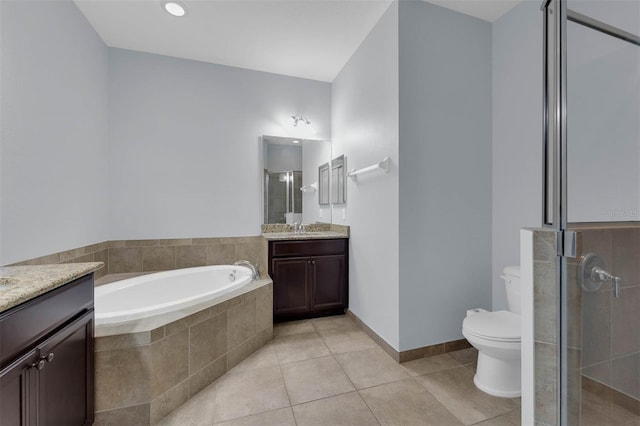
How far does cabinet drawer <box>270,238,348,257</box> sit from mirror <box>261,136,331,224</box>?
519 millimetres

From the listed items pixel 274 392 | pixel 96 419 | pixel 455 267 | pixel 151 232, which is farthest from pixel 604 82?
pixel 151 232

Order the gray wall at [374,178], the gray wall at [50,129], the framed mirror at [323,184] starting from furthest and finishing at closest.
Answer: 1. the framed mirror at [323,184]
2. the gray wall at [374,178]
3. the gray wall at [50,129]

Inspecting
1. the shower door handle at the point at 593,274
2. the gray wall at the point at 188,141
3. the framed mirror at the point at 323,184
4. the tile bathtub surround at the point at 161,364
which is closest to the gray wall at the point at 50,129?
the gray wall at the point at 188,141

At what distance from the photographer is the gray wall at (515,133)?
6.49 ft

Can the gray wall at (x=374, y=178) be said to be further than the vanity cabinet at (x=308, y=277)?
No

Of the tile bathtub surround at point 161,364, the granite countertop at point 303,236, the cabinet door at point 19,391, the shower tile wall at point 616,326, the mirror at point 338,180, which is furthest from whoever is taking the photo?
the mirror at point 338,180

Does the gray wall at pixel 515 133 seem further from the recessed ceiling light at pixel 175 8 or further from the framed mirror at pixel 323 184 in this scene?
the recessed ceiling light at pixel 175 8

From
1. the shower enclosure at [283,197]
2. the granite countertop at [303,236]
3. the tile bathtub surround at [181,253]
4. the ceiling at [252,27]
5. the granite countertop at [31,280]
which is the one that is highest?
the ceiling at [252,27]

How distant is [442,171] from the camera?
2150 millimetres

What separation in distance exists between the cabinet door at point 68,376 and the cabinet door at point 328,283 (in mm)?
1831

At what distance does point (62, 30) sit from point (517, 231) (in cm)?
364

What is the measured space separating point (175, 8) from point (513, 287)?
10.6 ft

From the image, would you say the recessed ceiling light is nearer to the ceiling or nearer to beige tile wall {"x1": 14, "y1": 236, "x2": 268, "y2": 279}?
the ceiling

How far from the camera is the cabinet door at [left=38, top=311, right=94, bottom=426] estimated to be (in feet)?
3.46
